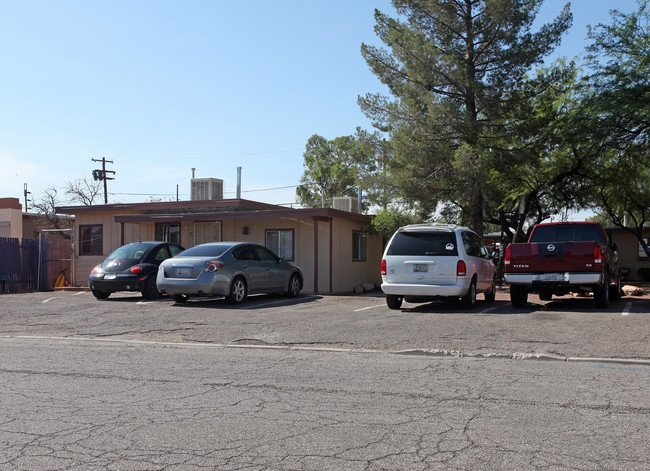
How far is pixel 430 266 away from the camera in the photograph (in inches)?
508

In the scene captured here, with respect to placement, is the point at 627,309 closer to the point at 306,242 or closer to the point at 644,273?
the point at 306,242

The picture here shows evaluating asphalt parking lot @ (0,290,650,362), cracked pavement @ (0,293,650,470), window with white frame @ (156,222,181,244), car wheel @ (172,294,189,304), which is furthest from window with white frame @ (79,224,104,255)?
cracked pavement @ (0,293,650,470)

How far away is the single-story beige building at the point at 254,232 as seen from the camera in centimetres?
2119

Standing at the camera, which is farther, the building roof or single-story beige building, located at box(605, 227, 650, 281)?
single-story beige building, located at box(605, 227, 650, 281)

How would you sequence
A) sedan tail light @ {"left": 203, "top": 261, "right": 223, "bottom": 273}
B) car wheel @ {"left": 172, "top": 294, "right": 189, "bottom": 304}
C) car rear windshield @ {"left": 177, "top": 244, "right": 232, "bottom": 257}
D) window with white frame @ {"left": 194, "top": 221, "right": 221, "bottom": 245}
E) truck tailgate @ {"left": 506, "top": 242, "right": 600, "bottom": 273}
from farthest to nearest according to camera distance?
window with white frame @ {"left": 194, "top": 221, "right": 221, "bottom": 245}
car wheel @ {"left": 172, "top": 294, "right": 189, "bottom": 304}
car rear windshield @ {"left": 177, "top": 244, "right": 232, "bottom": 257}
sedan tail light @ {"left": 203, "top": 261, "right": 223, "bottom": 273}
truck tailgate @ {"left": 506, "top": 242, "right": 600, "bottom": 273}

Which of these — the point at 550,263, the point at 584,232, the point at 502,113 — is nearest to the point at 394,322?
the point at 550,263

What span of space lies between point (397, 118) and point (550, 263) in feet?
36.9

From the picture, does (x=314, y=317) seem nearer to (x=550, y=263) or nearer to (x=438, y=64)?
(x=550, y=263)

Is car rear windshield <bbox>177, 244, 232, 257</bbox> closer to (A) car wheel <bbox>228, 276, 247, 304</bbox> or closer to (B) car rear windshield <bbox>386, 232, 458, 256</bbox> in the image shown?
(A) car wheel <bbox>228, 276, 247, 304</bbox>

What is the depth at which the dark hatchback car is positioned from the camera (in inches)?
651

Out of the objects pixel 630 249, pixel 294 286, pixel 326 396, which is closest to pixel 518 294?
pixel 294 286

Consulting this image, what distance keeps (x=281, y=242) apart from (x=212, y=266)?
7.73 metres

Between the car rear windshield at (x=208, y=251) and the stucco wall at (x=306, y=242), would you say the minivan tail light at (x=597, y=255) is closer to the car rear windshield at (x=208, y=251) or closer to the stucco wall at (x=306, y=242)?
the car rear windshield at (x=208, y=251)

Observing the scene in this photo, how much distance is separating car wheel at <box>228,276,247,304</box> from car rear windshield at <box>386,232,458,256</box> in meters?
3.87
